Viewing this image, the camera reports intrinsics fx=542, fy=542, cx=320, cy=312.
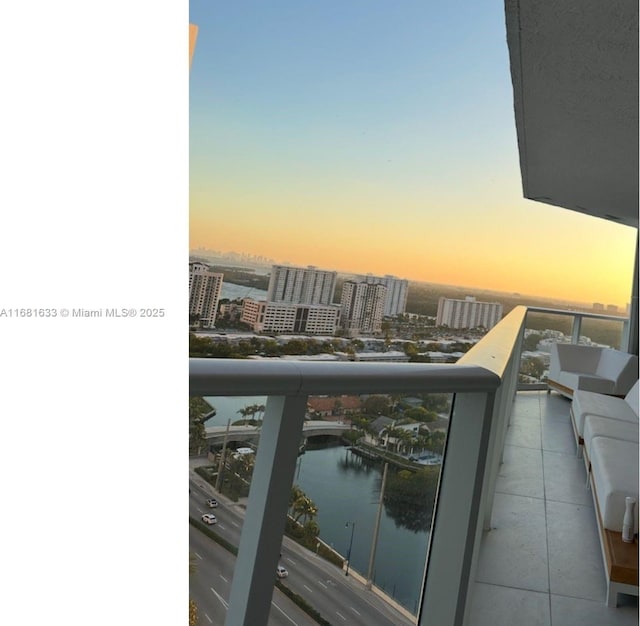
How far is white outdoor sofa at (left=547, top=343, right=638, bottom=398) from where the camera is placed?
16.0ft

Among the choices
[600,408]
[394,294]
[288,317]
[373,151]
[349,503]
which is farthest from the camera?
[373,151]

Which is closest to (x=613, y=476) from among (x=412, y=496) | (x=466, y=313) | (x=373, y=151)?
(x=412, y=496)

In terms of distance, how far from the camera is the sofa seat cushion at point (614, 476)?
1.81 metres

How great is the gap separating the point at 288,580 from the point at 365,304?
12.6 ft

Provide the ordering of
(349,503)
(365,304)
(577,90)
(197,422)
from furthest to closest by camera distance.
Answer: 1. (365,304)
2. (577,90)
3. (349,503)
4. (197,422)

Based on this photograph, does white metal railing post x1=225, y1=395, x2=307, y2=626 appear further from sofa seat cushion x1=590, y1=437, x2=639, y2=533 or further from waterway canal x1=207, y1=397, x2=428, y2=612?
sofa seat cushion x1=590, y1=437, x2=639, y2=533

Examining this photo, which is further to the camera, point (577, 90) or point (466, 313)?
point (466, 313)

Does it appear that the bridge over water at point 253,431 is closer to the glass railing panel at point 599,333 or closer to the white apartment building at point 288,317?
the white apartment building at point 288,317

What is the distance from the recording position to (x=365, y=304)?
4426 millimetres

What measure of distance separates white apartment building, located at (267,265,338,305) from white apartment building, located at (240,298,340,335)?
4 centimetres

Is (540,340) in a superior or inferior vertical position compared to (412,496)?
inferior

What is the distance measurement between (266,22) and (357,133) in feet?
16.5

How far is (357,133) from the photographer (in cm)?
1878

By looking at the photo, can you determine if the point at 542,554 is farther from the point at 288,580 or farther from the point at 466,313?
the point at 466,313
